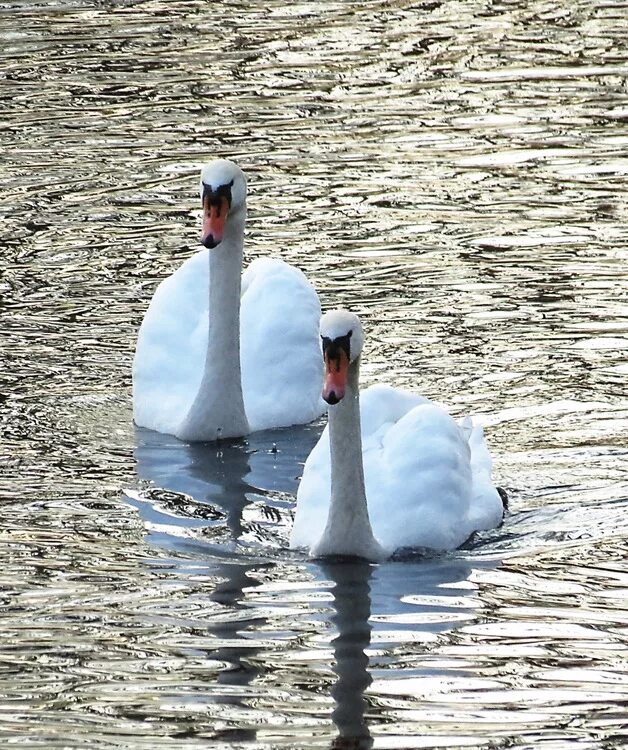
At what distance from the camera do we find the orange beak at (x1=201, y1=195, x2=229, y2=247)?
1146 cm

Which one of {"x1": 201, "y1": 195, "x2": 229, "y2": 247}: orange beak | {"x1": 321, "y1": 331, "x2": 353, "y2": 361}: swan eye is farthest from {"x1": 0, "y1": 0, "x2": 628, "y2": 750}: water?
{"x1": 201, "y1": 195, "x2": 229, "y2": 247}: orange beak

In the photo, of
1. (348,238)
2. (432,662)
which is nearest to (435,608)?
(432,662)

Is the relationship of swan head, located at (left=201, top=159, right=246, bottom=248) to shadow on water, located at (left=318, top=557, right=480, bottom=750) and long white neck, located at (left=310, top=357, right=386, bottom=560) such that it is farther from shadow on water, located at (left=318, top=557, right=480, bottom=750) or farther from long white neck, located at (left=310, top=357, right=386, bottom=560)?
shadow on water, located at (left=318, top=557, right=480, bottom=750)

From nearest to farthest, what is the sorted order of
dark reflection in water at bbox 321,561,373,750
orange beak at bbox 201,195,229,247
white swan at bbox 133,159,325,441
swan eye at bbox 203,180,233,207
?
dark reflection in water at bbox 321,561,373,750 < orange beak at bbox 201,195,229,247 < swan eye at bbox 203,180,233,207 < white swan at bbox 133,159,325,441

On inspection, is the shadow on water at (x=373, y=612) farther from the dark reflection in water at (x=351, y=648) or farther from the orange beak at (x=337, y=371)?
the orange beak at (x=337, y=371)

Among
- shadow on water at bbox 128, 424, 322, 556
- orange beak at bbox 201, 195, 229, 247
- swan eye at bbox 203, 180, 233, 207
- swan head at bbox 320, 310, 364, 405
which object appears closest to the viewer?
swan head at bbox 320, 310, 364, 405

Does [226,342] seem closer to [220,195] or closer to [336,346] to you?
[220,195]

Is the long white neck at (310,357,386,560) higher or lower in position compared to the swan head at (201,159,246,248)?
lower

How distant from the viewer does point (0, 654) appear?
859 cm

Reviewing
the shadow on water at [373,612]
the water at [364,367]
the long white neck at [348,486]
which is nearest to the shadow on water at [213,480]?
the water at [364,367]

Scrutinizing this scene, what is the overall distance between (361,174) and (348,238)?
6.27 feet

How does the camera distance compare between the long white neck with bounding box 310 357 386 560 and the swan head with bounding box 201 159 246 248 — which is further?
the swan head with bounding box 201 159 246 248

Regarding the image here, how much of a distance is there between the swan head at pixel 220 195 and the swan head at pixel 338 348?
7.12 feet

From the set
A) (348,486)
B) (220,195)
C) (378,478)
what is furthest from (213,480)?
(348,486)
